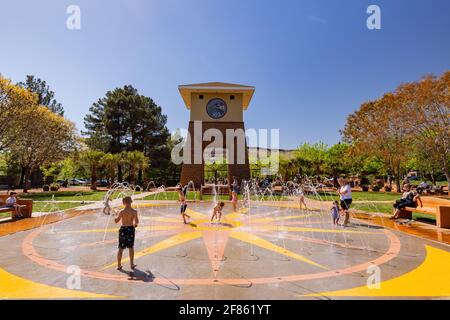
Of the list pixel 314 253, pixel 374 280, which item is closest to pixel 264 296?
pixel 374 280

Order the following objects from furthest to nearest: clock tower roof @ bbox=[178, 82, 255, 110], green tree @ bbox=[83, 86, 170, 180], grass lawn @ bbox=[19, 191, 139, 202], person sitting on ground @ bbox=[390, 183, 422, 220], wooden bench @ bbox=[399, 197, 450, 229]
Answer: green tree @ bbox=[83, 86, 170, 180]
clock tower roof @ bbox=[178, 82, 255, 110]
grass lawn @ bbox=[19, 191, 139, 202]
person sitting on ground @ bbox=[390, 183, 422, 220]
wooden bench @ bbox=[399, 197, 450, 229]

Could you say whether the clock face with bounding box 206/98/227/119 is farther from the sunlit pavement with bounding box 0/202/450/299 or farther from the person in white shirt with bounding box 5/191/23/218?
the sunlit pavement with bounding box 0/202/450/299

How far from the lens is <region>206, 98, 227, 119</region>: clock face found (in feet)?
102

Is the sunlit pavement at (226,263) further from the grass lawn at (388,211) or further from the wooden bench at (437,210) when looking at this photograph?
the grass lawn at (388,211)

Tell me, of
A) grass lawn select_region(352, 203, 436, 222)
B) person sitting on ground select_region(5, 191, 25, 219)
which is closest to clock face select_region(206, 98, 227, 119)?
grass lawn select_region(352, 203, 436, 222)

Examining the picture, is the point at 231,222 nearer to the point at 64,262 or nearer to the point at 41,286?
the point at 64,262

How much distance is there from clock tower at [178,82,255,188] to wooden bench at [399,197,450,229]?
18317mm

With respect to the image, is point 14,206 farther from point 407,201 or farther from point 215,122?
point 215,122

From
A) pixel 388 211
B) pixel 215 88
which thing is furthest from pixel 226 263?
pixel 215 88

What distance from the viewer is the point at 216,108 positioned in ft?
102

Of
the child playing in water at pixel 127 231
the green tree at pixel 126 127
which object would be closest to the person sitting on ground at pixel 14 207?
the child playing in water at pixel 127 231

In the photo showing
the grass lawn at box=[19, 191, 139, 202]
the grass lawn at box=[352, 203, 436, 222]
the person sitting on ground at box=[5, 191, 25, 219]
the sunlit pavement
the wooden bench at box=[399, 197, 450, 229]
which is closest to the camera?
the sunlit pavement

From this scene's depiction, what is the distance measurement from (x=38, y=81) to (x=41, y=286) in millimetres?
66560
